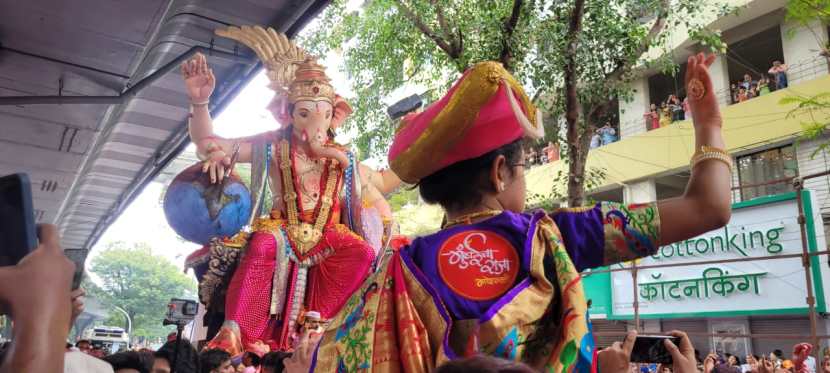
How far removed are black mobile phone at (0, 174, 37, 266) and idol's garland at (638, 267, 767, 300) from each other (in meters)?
12.3

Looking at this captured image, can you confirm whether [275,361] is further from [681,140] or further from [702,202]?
[681,140]

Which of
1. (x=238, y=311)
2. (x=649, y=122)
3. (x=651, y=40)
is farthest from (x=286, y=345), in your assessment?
(x=649, y=122)

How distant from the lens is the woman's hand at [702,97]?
1696 millimetres

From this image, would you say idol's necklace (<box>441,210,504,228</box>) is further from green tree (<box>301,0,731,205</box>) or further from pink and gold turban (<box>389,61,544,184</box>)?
green tree (<box>301,0,731,205</box>)

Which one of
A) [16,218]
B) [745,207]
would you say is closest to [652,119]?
[745,207]

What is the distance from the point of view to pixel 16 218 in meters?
0.94

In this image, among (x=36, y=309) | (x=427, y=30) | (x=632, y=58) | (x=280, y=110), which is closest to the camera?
(x=36, y=309)

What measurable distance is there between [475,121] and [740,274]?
38.0 ft

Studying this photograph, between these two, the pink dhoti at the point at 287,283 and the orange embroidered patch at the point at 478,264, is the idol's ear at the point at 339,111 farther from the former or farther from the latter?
the orange embroidered patch at the point at 478,264

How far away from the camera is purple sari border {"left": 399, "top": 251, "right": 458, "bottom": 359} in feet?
5.23

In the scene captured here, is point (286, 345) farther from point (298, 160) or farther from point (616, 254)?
point (616, 254)

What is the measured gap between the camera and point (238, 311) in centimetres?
440

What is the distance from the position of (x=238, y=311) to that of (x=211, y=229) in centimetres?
59

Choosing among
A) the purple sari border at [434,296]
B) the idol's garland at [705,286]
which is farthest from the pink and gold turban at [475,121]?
the idol's garland at [705,286]
